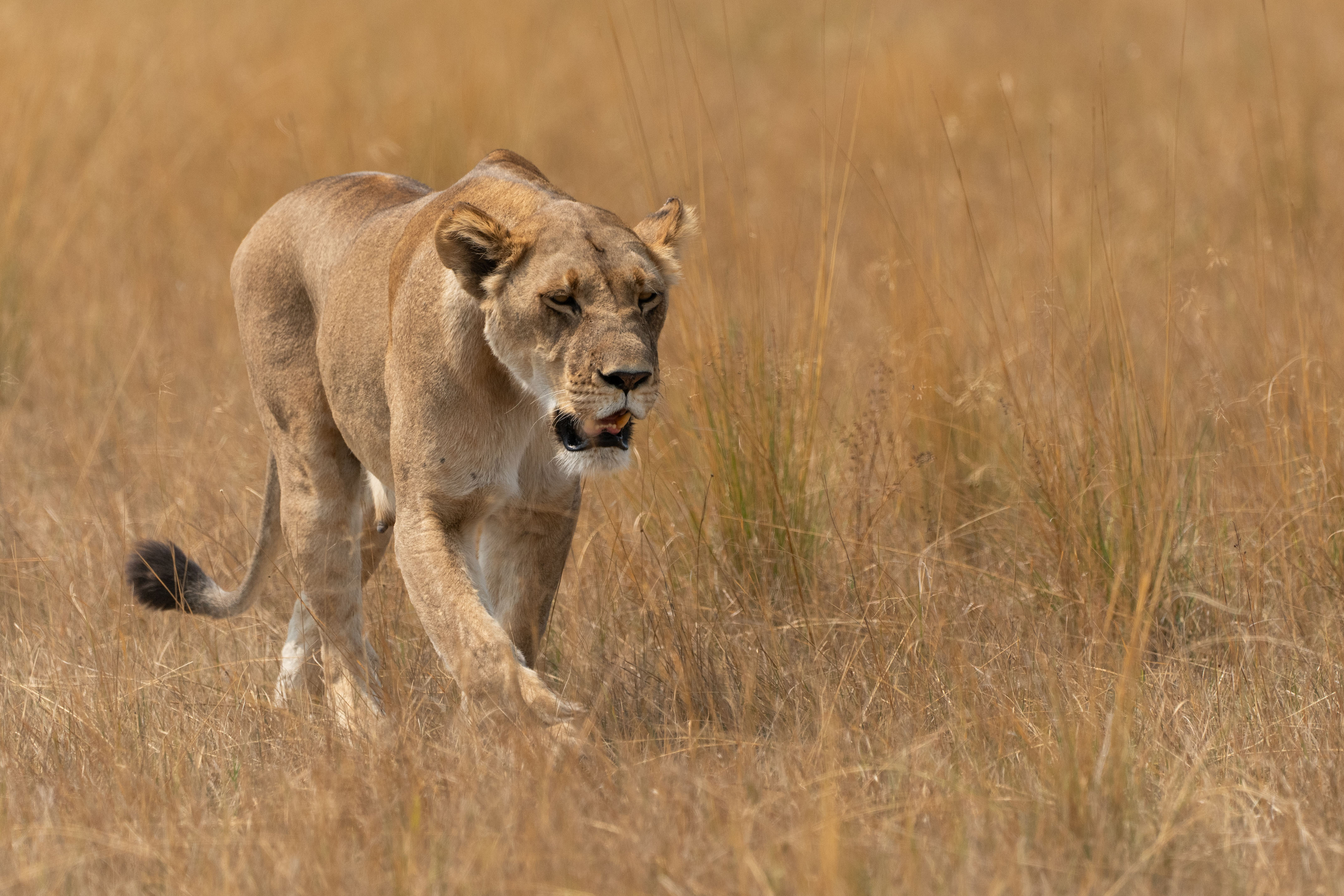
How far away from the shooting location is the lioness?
3.00 m

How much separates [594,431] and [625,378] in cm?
15

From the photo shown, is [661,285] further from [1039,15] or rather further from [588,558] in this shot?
[1039,15]

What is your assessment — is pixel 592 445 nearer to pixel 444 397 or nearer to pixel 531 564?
pixel 444 397

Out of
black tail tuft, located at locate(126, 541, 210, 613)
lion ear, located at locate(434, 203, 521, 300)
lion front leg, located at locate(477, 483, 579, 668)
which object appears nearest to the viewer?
lion ear, located at locate(434, 203, 521, 300)

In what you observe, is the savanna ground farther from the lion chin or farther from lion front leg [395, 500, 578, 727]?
the lion chin

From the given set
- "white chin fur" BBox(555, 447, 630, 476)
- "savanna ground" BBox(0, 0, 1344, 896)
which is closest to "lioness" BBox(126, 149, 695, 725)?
"white chin fur" BBox(555, 447, 630, 476)

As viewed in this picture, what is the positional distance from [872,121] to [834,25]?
14.9ft

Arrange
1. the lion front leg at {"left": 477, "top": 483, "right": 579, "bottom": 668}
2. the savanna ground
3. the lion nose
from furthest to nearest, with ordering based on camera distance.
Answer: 1. the lion front leg at {"left": 477, "top": 483, "right": 579, "bottom": 668}
2. the lion nose
3. the savanna ground

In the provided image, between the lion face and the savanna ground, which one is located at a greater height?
the lion face

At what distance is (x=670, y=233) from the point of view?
3.29 m

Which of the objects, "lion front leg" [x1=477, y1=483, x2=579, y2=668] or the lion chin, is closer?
the lion chin

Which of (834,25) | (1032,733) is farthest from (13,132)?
(834,25)

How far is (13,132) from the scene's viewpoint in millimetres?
7113

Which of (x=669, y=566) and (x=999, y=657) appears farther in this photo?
(x=669, y=566)
